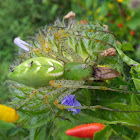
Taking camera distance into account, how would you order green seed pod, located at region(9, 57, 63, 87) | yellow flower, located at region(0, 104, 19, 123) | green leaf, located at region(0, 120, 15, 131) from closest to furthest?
green seed pod, located at region(9, 57, 63, 87) < yellow flower, located at region(0, 104, 19, 123) < green leaf, located at region(0, 120, 15, 131)

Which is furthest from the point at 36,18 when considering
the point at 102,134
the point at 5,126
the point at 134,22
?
the point at 102,134

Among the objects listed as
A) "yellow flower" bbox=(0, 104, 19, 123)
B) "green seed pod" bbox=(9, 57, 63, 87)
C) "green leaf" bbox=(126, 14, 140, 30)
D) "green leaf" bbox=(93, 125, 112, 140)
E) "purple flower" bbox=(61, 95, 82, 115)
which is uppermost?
"green leaf" bbox=(126, 14, 140, 30)

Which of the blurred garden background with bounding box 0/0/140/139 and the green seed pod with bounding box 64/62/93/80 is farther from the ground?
the blurred garden background with bounding box 0/0/140/139

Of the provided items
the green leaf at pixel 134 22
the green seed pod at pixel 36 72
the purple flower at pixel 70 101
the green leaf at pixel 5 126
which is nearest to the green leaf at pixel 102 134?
the purple flower at pixel 70 101

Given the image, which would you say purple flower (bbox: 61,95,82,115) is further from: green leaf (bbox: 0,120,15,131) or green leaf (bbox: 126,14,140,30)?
green leaf (bbox: 126,14,140,30)

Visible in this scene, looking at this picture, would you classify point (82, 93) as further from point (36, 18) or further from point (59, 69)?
point (36, 18)

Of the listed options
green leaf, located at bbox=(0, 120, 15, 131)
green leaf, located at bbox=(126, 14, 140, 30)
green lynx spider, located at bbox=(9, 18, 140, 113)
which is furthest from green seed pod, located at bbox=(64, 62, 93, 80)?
green leaf, located at bbox=(126, 14, 140, 30)
